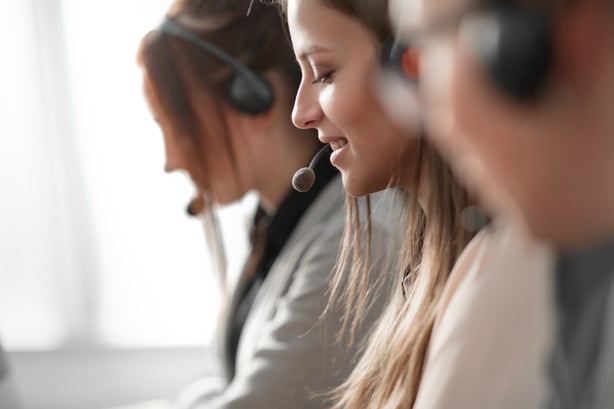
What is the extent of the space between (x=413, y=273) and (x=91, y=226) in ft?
5.36

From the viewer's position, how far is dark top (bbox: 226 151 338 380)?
1.26 metres

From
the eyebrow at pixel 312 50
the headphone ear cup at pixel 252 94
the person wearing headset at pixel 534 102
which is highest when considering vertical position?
the person wearing headset at pixel 534 102

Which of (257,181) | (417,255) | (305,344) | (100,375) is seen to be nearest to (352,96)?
(417,255)

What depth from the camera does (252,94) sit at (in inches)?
50.6

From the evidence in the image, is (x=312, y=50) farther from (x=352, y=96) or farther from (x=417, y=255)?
(x=417, y=255)

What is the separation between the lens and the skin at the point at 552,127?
0.30 meters

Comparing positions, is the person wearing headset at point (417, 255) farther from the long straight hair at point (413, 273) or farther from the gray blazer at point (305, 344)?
the gray blazer at point (305, 344)

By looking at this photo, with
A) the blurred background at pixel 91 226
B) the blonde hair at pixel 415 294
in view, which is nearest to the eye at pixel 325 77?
the blonde hair at pixel 415 294

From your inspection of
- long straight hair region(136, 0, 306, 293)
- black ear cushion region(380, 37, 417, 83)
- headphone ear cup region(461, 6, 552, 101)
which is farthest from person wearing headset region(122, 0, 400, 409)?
headphone ear cup region(461, 6, 552, 101)

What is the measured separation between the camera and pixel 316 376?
3.55 ft

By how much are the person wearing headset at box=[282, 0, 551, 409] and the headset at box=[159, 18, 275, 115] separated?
0.44 meters

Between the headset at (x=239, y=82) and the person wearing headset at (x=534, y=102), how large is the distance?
935 millimetres

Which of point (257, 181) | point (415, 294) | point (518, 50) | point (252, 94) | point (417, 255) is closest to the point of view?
point (518, 50)

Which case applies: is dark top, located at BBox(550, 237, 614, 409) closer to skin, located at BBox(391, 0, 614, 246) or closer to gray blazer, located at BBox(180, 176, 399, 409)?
skin, located at BBox(391, 0, 614, 246)
